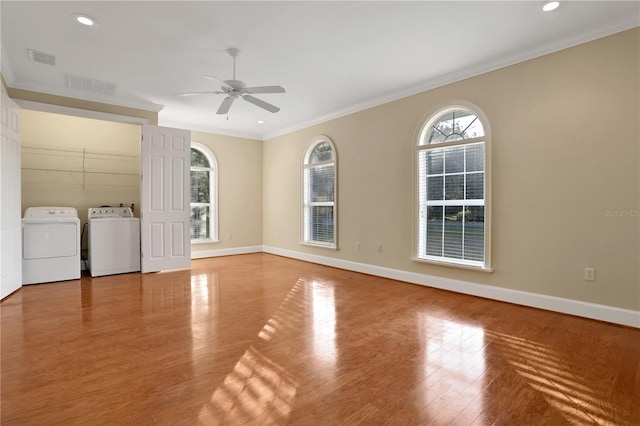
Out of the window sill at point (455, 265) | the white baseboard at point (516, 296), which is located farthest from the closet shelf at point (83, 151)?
the window sill at point (455, 265)

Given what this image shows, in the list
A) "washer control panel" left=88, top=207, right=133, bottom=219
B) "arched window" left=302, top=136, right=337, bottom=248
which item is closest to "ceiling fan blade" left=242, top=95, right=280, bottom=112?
"arched window" left=302, top=136, right=337, bottom=248

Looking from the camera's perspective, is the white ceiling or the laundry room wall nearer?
the white ceiling

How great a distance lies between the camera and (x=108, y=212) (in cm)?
555

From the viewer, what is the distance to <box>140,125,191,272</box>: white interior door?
5254 millimetres

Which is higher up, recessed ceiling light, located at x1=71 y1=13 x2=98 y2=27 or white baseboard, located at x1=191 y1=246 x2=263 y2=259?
recessed ceiling light, located at x1=71 y1=13 x2=98 y2=27

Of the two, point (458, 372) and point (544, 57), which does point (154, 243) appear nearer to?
point (458, 372)

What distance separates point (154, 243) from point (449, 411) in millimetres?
4985

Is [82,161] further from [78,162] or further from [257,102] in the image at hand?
[257,102]

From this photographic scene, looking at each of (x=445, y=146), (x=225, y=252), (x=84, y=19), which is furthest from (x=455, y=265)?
(x=225, y=252)

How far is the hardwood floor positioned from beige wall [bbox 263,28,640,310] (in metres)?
0.46

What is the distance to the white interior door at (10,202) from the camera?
3693 mm

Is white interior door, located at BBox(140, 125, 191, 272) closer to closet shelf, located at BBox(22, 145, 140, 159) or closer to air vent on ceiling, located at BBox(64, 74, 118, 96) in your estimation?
air vent on ceiling, located at BBox(64, 74, 118, 96)

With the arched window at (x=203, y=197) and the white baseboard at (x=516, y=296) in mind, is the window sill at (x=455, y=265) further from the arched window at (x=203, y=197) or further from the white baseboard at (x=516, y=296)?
the arched window at (x=203, y=197)

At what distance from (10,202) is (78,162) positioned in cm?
189
